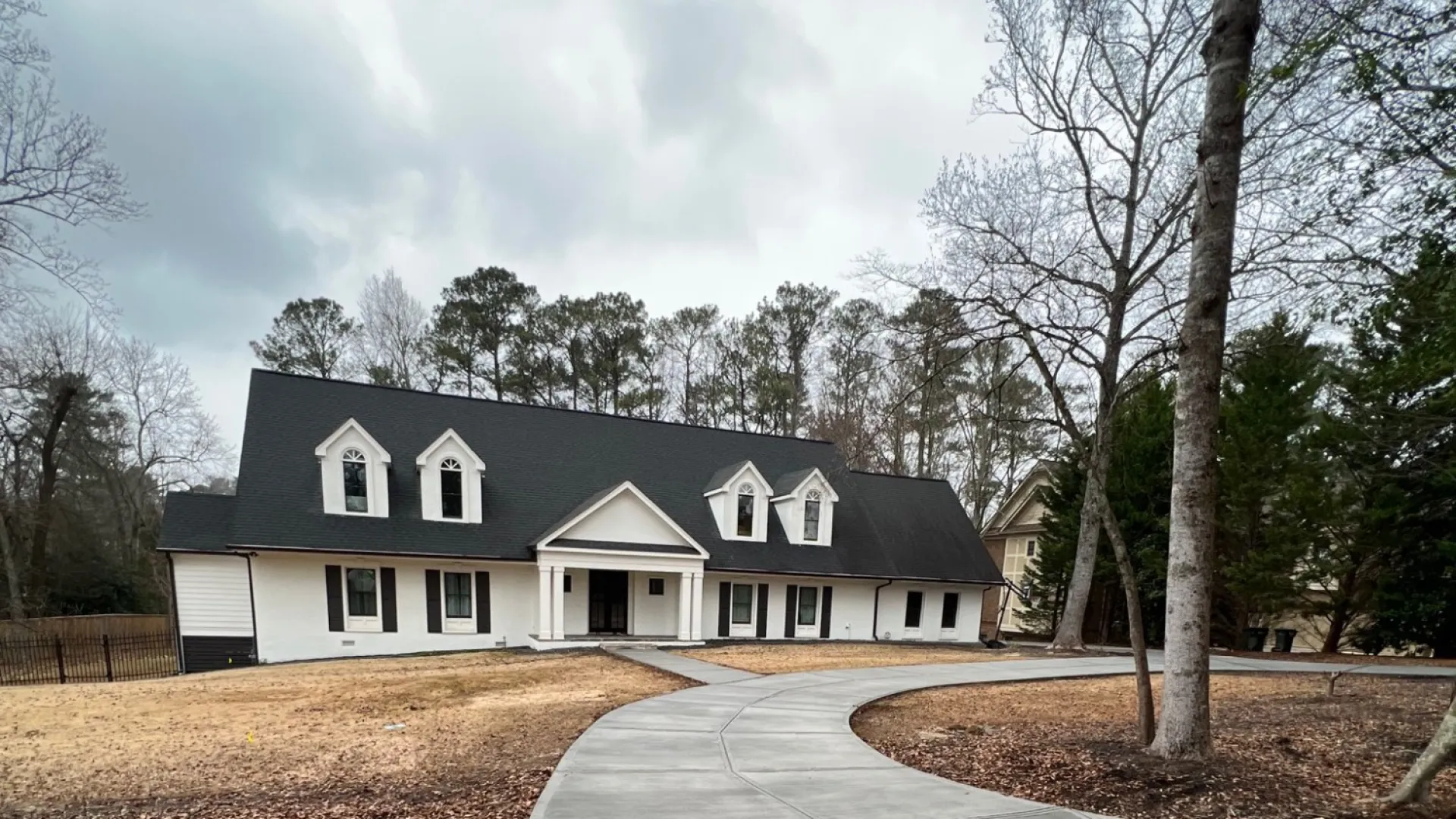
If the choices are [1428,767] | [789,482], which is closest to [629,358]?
[789,482]

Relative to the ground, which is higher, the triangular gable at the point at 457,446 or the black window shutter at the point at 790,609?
the triangular gable at the point at 457,446

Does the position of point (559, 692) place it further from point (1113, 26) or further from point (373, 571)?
point (1113, 26)

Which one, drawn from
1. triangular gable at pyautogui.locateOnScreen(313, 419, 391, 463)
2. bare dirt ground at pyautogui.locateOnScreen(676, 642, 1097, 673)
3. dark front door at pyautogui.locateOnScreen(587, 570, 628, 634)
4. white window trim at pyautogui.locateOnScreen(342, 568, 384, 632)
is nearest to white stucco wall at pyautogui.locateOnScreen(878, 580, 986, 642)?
bare dirt ground at pyautogui.locateOnScreen(676, 642, 1097, 673)

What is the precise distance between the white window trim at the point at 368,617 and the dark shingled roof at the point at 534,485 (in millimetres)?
860

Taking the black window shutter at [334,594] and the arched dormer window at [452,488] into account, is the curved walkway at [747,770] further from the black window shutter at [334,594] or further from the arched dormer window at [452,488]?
the black window shutter at [334,594]

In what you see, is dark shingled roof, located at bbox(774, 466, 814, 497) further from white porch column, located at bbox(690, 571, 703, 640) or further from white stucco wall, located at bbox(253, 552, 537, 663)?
white stucco wall, located at bbox(253, 552, 537, 663)

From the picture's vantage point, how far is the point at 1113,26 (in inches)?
529

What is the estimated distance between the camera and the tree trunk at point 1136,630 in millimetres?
5988

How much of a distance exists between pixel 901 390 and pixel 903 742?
6897mm

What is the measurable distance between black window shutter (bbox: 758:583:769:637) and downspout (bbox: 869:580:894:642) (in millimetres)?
3841

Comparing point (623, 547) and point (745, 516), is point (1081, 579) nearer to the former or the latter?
point (745, 516)

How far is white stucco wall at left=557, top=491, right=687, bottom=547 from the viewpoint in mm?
18141

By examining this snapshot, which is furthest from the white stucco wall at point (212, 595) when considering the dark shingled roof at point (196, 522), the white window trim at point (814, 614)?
the white window trim at point (814, 614)

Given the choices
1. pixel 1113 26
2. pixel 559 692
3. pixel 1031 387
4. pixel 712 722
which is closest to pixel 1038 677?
pixel 712 722
